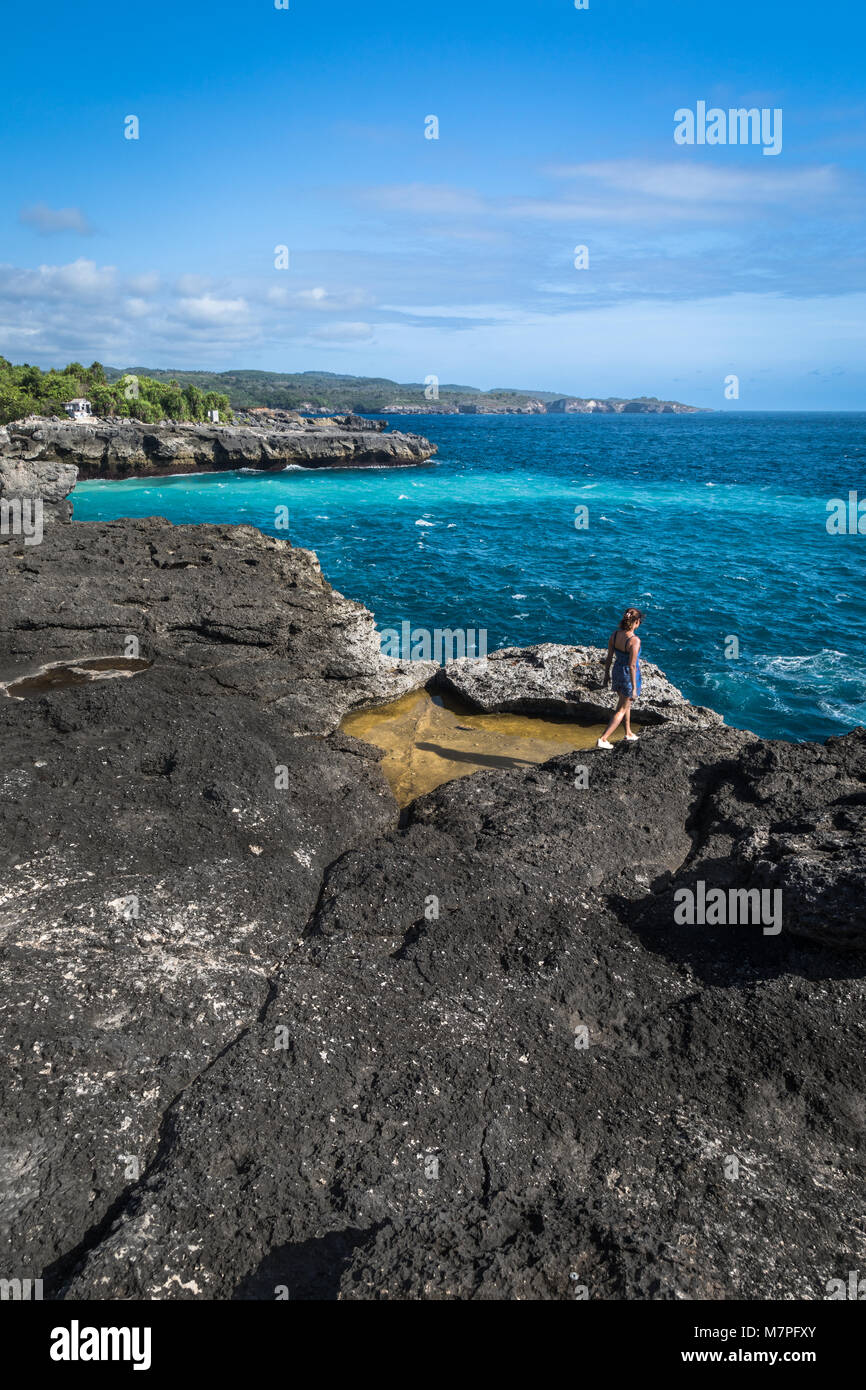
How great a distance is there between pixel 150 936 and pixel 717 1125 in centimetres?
544

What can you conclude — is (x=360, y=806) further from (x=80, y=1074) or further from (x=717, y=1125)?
(x=717, y=1125)

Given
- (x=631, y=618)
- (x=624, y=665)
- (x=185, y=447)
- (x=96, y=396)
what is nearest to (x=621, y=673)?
(x=624, y=665)

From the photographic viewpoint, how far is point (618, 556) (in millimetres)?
41000

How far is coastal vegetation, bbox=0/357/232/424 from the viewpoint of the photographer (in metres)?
95.6

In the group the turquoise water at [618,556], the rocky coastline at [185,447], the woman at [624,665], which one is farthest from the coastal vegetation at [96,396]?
the woman at [624,665]

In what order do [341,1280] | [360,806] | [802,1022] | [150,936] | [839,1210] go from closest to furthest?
[341,1280] → [839,1210] → [802,1022] → [150,936] → [360,806]

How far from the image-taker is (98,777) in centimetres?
1006

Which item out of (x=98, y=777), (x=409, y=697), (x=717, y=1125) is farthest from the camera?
(x=409, y=697)

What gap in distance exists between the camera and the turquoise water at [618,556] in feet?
79.5

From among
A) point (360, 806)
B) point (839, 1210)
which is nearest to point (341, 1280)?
point (839, 1210)
